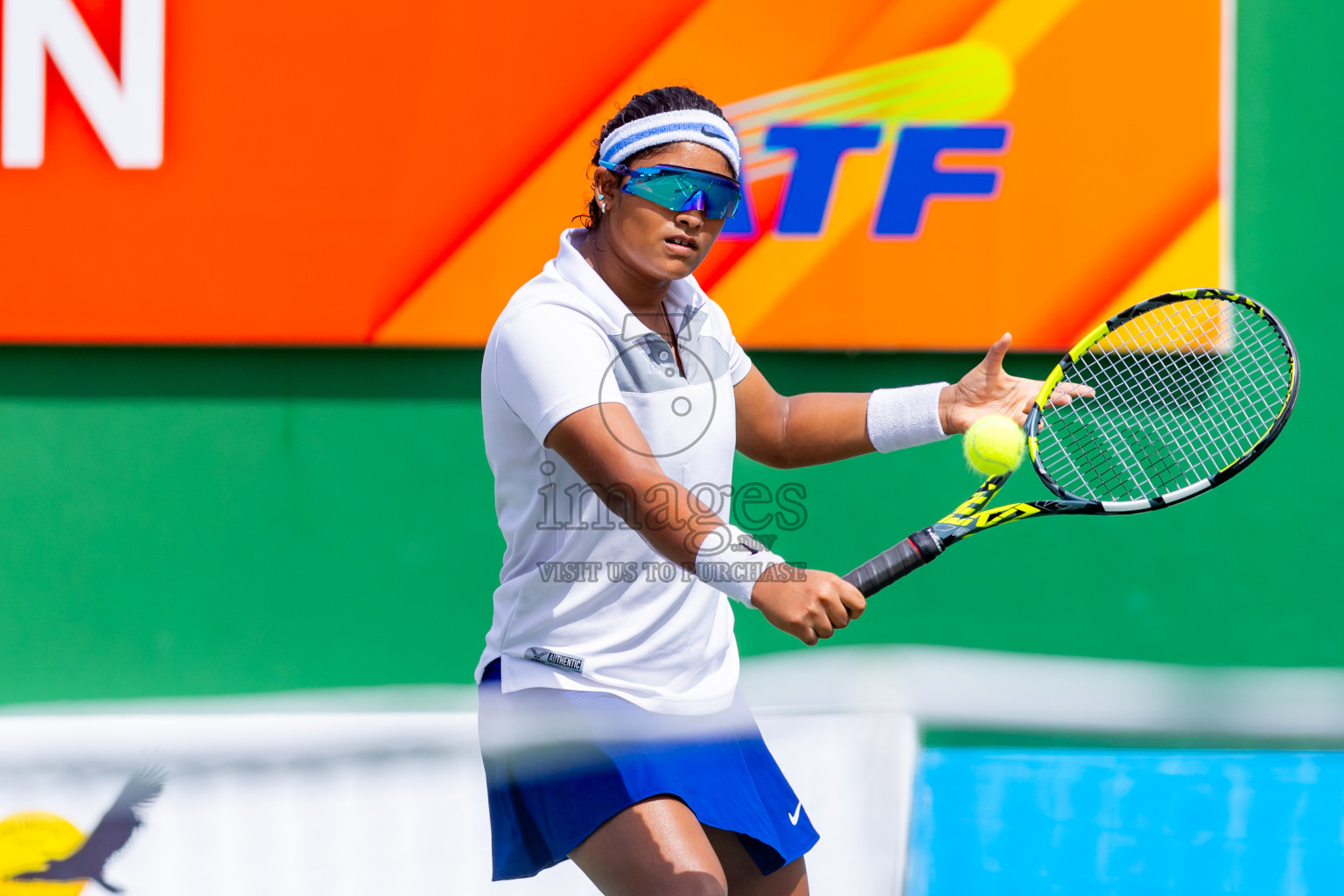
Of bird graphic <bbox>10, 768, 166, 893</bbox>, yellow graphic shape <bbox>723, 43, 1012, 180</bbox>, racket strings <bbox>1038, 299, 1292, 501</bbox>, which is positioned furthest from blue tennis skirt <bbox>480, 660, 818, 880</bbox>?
yellow graphic shape <bbox>723, 43, 1012, 180</bbox>

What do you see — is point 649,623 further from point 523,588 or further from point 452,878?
point 452,878

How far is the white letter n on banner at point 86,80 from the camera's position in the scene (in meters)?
3.48

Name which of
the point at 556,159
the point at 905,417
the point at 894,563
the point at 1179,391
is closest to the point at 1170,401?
the point at 1179,391

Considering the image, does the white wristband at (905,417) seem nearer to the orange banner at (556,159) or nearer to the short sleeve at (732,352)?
the short sleeve at (732,352)

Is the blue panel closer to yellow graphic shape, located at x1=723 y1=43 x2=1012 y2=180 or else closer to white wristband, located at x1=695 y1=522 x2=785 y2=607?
yellow graphic shape, located at x1=723 y1=43 x2=1012 y2=180

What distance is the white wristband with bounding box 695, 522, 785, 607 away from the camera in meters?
1.64

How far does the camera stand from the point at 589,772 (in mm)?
1832

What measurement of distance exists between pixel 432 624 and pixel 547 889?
40.5 inches

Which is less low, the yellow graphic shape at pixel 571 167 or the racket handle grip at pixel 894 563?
the yellow graphic shape at pixel 571 167

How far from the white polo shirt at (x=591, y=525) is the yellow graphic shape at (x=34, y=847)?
4.19 ft

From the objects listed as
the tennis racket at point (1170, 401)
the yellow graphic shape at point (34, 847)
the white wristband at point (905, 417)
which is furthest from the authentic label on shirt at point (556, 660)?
the tennis racket at point (1170, 401)

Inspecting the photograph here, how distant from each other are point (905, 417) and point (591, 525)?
64 cm

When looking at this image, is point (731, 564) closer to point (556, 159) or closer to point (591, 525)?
point (591, 525)

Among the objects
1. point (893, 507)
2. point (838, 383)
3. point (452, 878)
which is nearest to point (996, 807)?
point (893, 507)
